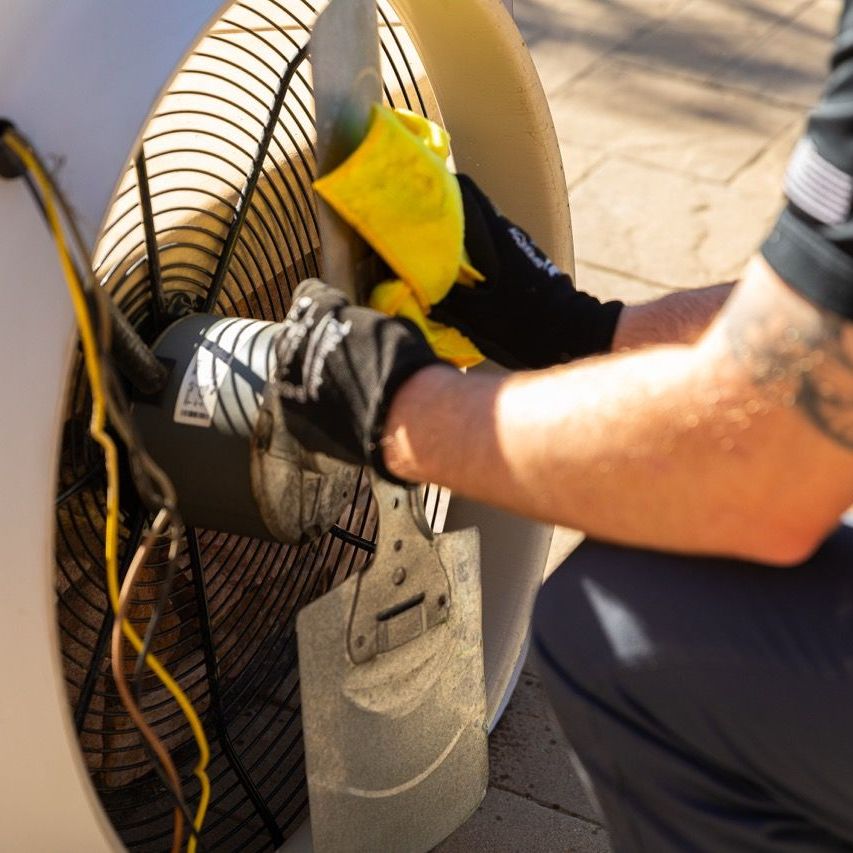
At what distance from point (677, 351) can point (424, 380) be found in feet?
0.78

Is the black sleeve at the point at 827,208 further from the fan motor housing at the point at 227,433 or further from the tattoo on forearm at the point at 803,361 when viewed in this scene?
the fan motor housing at the point at 227,433

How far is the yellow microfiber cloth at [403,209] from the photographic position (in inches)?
58.8

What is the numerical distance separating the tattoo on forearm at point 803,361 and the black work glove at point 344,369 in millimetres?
318

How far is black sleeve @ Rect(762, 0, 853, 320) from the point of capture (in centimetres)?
113

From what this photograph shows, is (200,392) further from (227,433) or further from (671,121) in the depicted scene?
(671,121)

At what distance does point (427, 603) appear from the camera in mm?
1694

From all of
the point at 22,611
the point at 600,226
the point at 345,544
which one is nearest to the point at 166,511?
the point at 22,611

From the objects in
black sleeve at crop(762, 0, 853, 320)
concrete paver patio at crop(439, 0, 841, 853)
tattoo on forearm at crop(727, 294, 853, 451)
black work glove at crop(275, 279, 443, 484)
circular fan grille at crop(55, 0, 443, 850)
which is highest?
black sleeve at crop(762, 0, 853, 320)

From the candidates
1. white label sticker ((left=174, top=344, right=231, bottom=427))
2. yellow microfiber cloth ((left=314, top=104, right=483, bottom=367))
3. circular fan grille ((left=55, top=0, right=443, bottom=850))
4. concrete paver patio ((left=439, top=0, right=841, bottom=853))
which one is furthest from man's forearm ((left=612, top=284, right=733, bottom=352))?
concrete paver patio ((left=439, top=0, right=841, bottom=853))

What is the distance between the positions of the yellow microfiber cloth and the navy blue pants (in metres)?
0.36

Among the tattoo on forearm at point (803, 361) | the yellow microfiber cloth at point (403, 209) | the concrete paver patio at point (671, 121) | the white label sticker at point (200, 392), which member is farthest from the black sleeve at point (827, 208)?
the concrete paver patio at point (671, 121)

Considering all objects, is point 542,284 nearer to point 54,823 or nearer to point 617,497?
point 617,497

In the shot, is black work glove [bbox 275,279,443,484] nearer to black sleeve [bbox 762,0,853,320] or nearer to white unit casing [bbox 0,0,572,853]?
white unit casing [bbox 0,0,572,853]

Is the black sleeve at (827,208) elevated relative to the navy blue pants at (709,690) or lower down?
elevated
